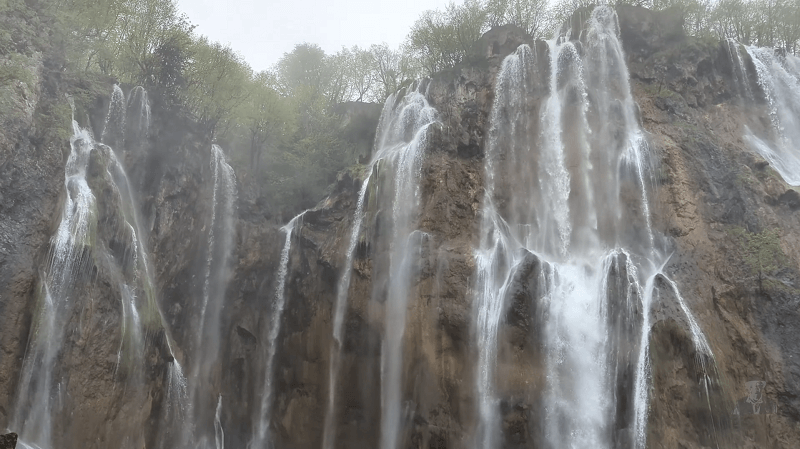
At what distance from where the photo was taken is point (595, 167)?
2014 cm

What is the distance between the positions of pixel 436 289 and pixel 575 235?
225 inches

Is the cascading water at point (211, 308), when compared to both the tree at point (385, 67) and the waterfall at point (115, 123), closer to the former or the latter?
the waterfall at point (115, 123)

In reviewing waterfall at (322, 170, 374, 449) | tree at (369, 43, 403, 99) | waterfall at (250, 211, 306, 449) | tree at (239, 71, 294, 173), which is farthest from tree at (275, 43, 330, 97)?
waterfall at (322, 170, 374, 449)

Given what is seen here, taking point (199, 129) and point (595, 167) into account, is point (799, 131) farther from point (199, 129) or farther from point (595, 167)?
point (199, 129)

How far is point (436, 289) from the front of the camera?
18.3 metres

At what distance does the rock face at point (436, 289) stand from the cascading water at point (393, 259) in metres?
0.22

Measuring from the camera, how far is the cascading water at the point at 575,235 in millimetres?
15422

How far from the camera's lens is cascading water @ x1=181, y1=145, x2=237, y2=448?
1911cm

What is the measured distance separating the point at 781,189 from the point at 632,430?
10.3m

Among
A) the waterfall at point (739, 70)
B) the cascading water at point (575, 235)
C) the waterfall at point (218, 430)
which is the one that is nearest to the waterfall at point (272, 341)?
the waterfall at point (218, 430)

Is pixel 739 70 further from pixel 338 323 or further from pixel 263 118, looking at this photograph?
pixel 263 118

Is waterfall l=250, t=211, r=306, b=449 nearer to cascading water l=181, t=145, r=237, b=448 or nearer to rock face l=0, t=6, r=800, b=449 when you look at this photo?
rock face l=0, t=6, r=800, b=449

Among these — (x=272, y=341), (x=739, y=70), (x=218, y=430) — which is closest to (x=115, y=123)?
(x=272, y=341)

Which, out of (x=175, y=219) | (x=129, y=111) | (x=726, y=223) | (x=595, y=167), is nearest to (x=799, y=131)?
(x=726, y=223)
